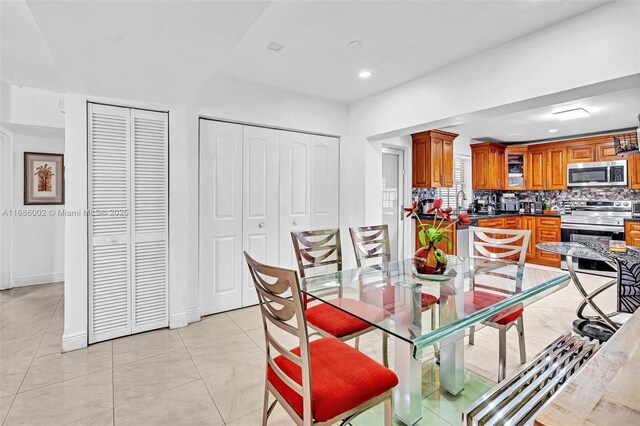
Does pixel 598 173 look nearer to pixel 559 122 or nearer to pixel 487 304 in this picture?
pixel 559 122

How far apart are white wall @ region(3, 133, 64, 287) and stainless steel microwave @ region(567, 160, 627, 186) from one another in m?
8.60

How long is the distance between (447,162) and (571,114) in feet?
5.61

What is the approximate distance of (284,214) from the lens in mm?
3893

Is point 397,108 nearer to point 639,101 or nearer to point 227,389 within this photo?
point 639,101

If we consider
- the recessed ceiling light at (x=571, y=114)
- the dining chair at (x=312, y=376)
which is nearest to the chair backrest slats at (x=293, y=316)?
the dining chair at (x=312, y=376)

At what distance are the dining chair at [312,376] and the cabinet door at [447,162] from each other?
4.37m

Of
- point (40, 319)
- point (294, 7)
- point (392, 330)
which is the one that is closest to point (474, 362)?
point (392, 330)

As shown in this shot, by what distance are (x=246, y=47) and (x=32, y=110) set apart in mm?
3383

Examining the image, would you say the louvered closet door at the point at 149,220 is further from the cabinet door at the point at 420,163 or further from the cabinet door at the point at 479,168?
the cabinet door at the point at 479,168

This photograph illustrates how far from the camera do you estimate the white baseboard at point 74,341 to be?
2.64 metres

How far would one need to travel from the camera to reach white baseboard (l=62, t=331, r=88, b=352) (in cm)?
264

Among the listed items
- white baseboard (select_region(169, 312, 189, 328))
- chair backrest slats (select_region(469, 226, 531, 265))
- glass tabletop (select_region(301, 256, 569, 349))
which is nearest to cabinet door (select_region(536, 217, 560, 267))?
chair backrest slats (select_region(469, 226, 531, 265))

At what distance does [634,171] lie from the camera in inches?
204

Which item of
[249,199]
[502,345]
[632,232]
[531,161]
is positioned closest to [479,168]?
[531,161]
